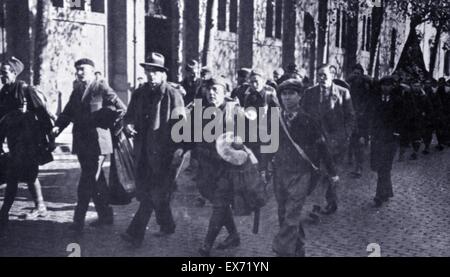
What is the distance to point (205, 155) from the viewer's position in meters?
5.70

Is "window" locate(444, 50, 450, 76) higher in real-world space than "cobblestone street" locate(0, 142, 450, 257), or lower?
higher

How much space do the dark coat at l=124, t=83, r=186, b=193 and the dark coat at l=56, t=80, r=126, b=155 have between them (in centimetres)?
45

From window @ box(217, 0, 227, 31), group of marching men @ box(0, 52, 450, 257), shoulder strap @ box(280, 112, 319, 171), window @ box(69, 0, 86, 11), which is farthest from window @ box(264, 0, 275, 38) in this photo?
shoulder strap @ box(280, 112, 319, 171)

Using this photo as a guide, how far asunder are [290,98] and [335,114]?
2.93m

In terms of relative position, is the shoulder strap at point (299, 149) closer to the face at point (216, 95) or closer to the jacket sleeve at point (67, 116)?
the face at point (216, 95)

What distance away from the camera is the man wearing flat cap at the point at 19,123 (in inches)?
254

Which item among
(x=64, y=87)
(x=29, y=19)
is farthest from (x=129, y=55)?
(x=29, y=19)

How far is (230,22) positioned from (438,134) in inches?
405

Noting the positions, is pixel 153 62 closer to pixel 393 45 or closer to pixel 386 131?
pixel 386 131

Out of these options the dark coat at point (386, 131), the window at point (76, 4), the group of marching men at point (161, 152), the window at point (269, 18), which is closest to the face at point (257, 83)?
the group of marching men at point (161, 152)

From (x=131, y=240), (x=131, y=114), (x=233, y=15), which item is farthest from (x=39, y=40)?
(x=233, y=15)

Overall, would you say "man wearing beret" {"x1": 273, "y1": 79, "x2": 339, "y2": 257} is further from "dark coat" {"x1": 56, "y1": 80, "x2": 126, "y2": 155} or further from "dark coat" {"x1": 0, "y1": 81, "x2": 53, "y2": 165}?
"dark coat" {"x1": 0, "y1": 81, "x2": 53, "y2": 165}

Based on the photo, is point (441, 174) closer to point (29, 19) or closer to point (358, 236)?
point (358, 236)

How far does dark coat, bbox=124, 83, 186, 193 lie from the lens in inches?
233
